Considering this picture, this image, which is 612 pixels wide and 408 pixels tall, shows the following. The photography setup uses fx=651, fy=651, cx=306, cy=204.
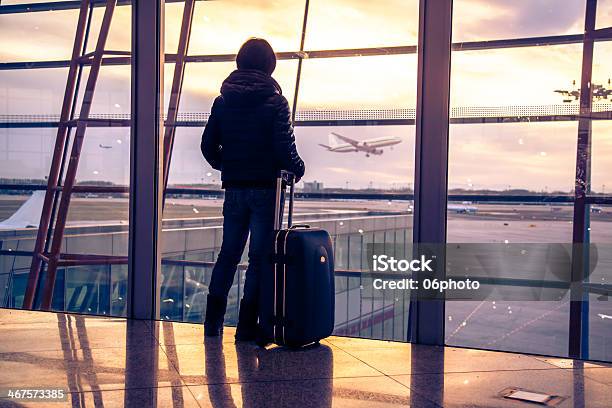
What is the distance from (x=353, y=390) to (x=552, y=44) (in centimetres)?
451

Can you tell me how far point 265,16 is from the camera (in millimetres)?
7180

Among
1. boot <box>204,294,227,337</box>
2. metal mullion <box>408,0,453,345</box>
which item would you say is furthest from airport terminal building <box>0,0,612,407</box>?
boot <box>204,294,227,337</box>

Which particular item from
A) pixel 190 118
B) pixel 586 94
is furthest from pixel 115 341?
pixel 190 118

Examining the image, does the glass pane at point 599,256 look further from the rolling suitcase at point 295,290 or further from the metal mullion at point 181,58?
the metal mullion at point 181,58

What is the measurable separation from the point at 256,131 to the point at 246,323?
697 mm

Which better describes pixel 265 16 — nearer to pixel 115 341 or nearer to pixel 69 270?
pixel 115 341

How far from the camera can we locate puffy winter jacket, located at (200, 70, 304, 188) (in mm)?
2314

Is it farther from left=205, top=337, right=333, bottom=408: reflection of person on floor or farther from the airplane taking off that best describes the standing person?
the airplane taking off

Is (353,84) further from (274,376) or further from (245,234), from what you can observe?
(274,376)

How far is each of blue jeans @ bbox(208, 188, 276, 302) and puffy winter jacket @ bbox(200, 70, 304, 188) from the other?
5 centimetres

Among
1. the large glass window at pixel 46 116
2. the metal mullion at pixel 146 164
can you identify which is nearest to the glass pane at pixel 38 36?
the large glass window at pixel 46 116

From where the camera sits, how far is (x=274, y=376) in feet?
6.19

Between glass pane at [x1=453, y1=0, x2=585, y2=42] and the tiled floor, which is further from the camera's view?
glass pane at [x1=453, y1=0, x2=585, y2=42]

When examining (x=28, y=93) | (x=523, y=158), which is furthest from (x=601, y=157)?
(x=28, y=93)
